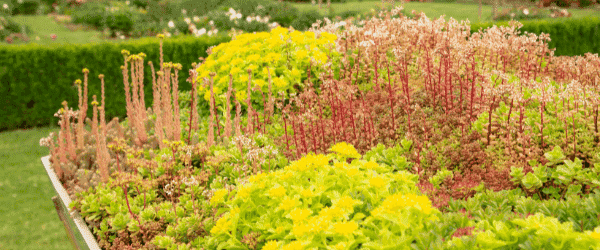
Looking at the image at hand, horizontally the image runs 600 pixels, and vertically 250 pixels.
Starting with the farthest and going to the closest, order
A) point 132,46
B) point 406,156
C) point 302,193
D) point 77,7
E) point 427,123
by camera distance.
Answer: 1. point 77,7
2. point 132,46
3. point 427,123
4. point 406,156
5. point 302,193

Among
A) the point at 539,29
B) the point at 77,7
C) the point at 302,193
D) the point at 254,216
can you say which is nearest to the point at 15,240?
the point at 254,216

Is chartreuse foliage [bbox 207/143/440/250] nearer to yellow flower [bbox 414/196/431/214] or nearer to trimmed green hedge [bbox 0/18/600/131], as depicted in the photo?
yellow flower [bbox 414/196/431/214]

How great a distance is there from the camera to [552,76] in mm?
5238

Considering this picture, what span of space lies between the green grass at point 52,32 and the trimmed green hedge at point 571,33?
1383 cm

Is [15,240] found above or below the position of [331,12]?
below

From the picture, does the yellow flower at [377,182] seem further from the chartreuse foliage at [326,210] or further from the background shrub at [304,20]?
the background shrub at [304,20]

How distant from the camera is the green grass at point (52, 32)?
1672 cm

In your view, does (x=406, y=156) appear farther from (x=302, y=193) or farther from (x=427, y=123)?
(x=302, y=193)

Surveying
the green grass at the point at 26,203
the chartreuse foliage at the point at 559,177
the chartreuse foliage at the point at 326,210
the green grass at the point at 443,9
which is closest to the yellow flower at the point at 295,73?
the chartreuse foliage at the point at 326,210

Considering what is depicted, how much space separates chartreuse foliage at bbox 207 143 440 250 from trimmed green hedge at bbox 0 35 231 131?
7435 mm

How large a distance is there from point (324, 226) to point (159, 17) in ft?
60.3

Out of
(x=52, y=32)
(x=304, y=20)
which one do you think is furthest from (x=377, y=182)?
(x=52, y=32)

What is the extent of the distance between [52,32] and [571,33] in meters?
Answer: 17.7

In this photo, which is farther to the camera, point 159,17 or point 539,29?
point 159,17
